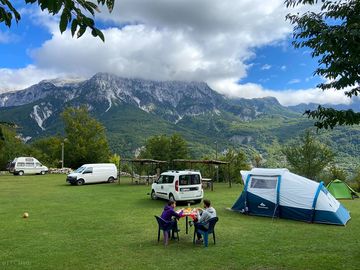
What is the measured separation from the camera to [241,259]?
9.08 metres

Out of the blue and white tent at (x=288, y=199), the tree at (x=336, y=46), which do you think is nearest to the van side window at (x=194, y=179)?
the blue and white tent at (x=288, y=199)

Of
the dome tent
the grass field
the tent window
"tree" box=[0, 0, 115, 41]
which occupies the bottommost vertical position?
the grass field

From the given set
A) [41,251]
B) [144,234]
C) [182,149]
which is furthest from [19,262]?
[182,149]

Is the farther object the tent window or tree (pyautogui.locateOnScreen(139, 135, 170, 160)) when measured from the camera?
tree (pyautogui.locateOnScreen(139, 135, 170, 160))

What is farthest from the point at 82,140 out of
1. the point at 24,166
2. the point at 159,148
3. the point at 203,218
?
the point at 203,218

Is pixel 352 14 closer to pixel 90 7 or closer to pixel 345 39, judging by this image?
pixel 345 39

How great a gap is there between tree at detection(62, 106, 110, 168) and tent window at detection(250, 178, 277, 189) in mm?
42168

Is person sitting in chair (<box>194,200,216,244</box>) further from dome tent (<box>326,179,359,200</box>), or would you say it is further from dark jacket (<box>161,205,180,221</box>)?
dome tent (<box>326,179,359,200</box>)

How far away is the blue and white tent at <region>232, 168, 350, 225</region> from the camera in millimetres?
14625

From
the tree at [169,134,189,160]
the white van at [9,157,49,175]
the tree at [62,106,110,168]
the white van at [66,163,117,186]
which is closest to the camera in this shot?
the white van at [66,163,117,186]

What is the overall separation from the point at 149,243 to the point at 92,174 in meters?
Result: 23.3

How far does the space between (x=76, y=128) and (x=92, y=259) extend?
50.0 metres

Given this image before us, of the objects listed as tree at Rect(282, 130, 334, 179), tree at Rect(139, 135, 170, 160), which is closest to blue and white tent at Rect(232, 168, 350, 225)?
tree at Rect(282, 130, 334, 179)

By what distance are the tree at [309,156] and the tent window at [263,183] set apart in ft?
93.4
